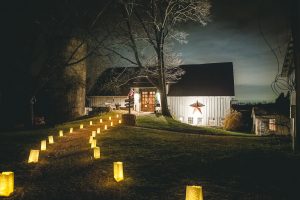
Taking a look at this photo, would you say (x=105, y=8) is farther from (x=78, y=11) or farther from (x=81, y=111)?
(x=81, y=111)

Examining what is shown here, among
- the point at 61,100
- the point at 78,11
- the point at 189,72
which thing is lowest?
the point at 61,100

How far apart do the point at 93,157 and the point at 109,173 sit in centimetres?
186

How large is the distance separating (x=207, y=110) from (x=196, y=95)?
196cm

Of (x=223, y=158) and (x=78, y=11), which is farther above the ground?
(x=78, y=11)

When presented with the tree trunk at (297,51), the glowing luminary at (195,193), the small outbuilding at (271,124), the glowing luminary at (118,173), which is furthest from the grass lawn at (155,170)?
the small outbuilding at (271,124)

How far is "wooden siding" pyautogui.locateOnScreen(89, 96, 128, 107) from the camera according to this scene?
108 ft

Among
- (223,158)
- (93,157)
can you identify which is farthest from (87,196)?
(223,158)

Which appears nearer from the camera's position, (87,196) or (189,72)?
(87,196)

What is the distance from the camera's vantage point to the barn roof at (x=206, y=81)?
2970 cm

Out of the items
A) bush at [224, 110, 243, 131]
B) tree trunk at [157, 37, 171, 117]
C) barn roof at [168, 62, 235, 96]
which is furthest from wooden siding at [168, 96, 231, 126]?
tree trunk at [157, 37, 171, 117]

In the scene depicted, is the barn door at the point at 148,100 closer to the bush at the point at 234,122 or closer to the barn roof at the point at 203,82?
the barn roof at the point at 203,82

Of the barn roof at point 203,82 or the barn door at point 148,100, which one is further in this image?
the barn door at point 148,100

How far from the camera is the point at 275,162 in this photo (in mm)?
7617

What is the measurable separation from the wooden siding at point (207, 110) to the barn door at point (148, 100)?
112 inches
